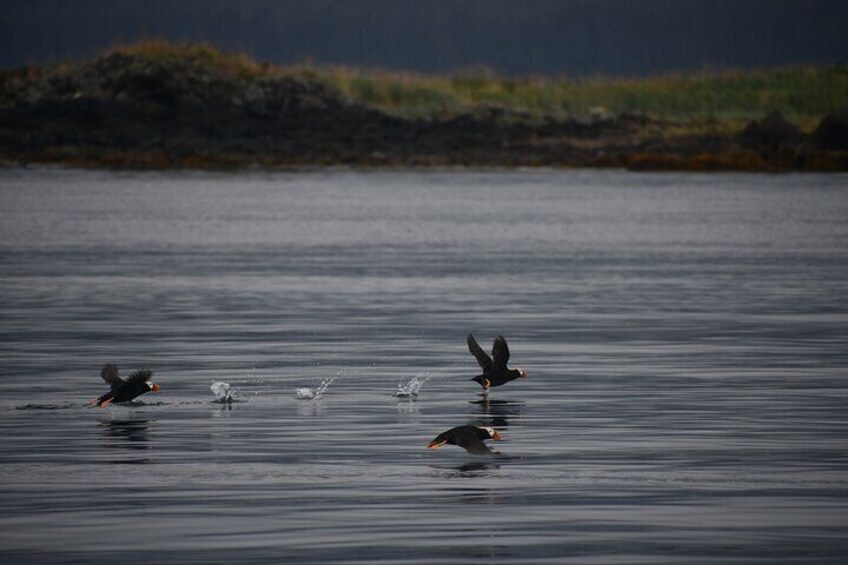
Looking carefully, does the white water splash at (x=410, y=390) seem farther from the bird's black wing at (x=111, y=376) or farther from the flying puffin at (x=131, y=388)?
the bird's black wing at (x=111, y=376)

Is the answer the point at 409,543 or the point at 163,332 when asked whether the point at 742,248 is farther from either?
the point at 409,543

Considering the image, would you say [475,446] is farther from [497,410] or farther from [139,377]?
[139,377]

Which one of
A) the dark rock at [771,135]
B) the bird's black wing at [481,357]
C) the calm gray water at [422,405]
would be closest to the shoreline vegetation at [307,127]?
the dark rock at [771,135]

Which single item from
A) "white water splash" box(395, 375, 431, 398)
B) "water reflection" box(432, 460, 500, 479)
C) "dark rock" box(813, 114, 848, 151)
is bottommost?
"water reflection" box(432, 460, 500, 479)

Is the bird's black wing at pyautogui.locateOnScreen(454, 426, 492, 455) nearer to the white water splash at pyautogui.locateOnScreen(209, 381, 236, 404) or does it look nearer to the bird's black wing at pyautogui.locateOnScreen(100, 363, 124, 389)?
the white water splash at pyautogui.locateOnScreen(209, 381, 236, 404)

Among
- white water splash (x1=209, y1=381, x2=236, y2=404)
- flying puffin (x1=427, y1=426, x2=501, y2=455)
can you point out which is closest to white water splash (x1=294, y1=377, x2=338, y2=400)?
white water splash (x1=209, y1=381, x2=236, y2=404)

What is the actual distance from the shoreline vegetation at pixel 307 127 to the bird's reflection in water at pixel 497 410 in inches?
3255

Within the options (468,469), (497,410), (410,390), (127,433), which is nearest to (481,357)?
(410,390)

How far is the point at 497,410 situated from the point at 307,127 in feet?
281

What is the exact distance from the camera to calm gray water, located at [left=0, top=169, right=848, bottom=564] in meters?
13.8

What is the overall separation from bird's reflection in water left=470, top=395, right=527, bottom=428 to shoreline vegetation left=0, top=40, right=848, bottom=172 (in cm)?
8267

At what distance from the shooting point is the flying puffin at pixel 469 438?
16797 millimetres

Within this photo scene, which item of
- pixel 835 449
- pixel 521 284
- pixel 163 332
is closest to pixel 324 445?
pixel 835 449

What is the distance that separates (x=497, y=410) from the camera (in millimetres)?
20375
